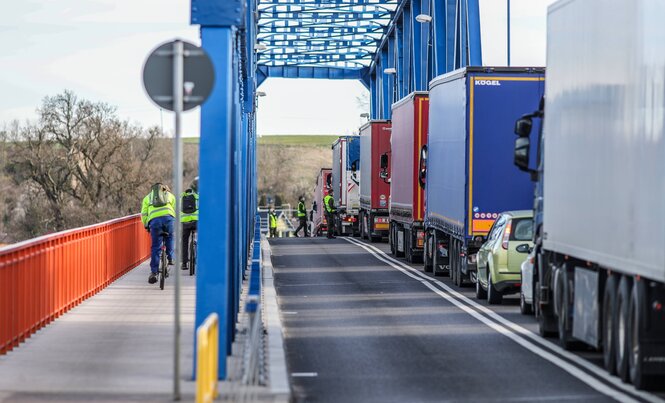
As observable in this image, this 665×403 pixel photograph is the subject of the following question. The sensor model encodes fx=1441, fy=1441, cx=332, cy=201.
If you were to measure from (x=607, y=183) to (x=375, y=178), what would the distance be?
3335 centimetres

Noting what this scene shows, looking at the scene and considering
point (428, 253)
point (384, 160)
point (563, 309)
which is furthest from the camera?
point (384, 160)

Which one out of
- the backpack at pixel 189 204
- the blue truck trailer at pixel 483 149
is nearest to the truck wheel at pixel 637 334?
the blue truck trailer at pixel 483 149

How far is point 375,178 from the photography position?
149 feet

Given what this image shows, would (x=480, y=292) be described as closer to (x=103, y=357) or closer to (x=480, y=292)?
(x=480, y=292)

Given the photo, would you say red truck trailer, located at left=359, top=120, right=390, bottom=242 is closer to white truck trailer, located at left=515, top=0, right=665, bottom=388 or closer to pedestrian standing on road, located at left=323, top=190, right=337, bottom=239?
pedestrian standing on road, located at left=323, top=190, right=337, bottom=239

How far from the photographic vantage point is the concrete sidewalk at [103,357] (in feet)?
36.3

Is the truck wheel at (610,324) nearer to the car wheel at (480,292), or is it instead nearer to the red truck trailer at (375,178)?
the car wheel at (480,292)

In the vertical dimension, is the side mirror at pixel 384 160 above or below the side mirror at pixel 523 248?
above

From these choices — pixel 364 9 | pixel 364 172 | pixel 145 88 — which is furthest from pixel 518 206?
pixel 364 9

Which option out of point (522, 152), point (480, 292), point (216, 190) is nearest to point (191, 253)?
point (480, 292)

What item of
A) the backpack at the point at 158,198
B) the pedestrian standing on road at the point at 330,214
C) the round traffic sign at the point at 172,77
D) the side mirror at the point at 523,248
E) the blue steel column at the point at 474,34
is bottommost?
the pedestrian standing on road at the point at 330,214

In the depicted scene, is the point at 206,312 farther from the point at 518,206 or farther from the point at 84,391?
the point at 518,206

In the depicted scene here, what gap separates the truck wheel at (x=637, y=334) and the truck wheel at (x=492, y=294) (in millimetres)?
9111

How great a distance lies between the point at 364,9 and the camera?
2766 inches
